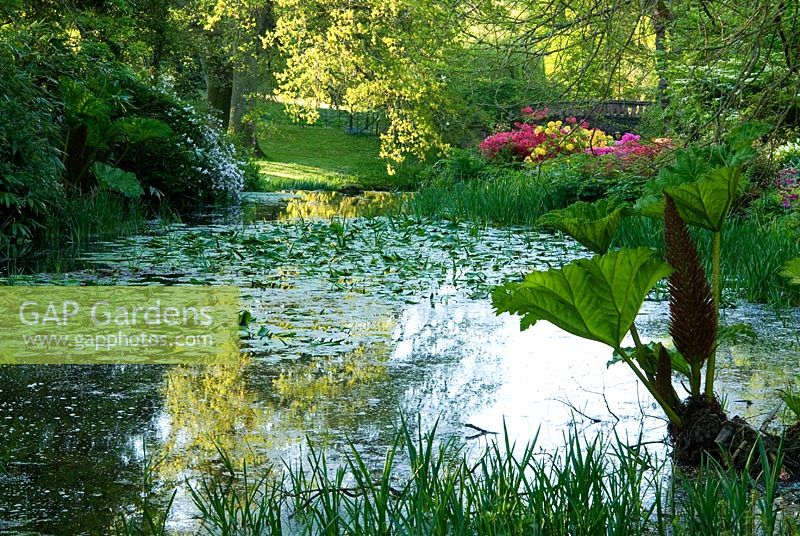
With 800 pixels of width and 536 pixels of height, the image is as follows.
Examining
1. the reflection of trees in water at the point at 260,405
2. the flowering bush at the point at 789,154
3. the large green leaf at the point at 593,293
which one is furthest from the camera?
the flowering bush at the point at 789,154

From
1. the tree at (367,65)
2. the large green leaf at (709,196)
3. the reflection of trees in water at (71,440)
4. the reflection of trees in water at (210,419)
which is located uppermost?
the tree at (367,65)

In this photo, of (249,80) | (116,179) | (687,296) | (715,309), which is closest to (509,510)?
(687,296)

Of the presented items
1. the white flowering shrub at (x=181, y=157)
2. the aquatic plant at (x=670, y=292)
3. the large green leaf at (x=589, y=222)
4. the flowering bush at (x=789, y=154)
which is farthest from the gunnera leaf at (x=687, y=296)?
the white flowering shrub at (x=181, y=157)

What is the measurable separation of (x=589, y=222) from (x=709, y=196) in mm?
430

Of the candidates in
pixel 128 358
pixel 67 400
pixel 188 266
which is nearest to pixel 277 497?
pixel 67 400

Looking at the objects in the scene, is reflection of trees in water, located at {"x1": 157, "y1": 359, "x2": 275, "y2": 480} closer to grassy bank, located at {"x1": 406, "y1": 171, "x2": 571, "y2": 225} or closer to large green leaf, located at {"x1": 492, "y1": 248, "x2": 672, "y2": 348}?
large green leaf, located at {"x1": 492, "y1": 248, "x2": 672, "y2": 348}

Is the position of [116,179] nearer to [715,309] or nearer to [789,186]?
[789,186]

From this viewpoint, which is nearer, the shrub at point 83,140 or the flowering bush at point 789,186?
A: the shrub at point 83,140

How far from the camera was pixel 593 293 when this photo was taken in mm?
3215

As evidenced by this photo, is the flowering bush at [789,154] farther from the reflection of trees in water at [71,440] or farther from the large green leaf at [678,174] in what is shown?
the reflection of trees in water at [71,440]

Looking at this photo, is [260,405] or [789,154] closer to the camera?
[260,405]

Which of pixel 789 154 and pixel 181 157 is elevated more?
pixel 789 154

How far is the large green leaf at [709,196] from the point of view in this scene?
10.9ft

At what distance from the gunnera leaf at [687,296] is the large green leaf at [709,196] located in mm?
155
